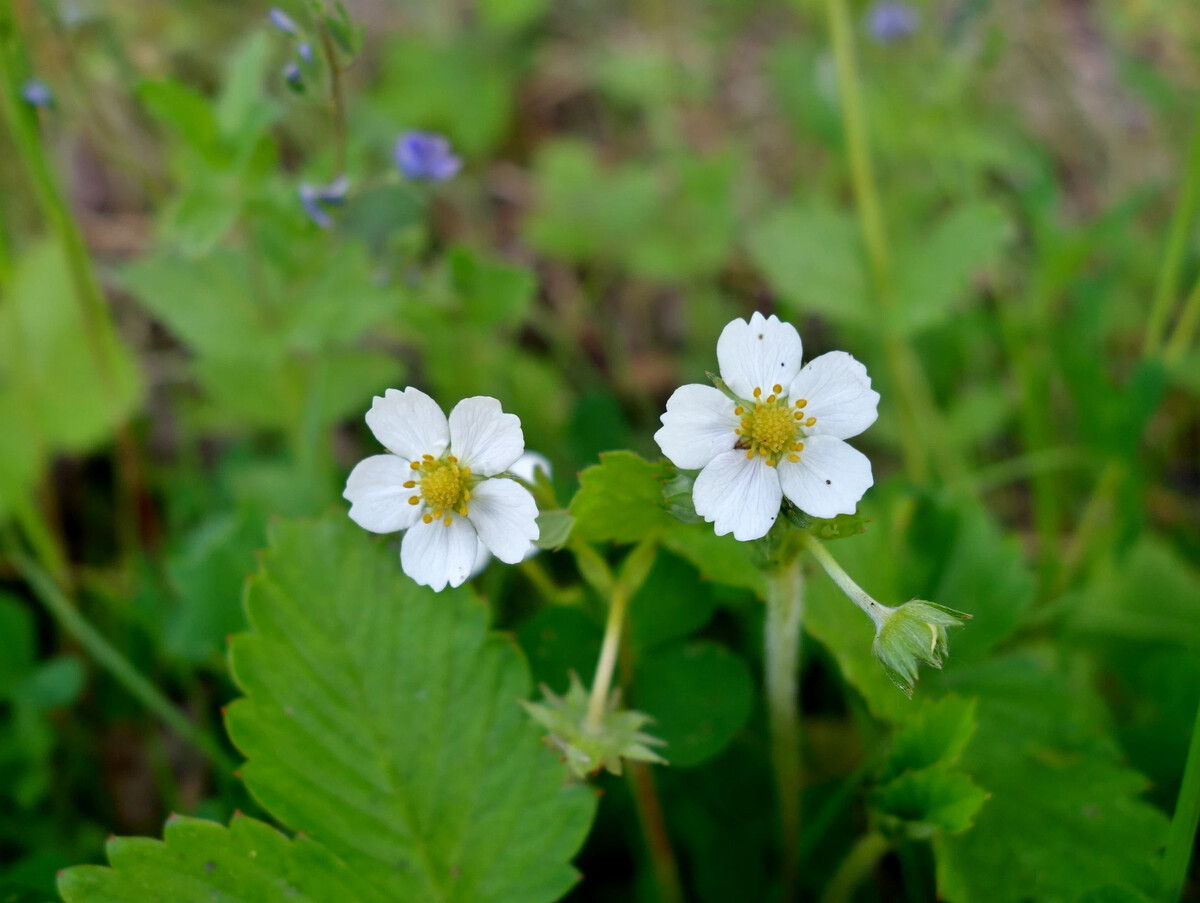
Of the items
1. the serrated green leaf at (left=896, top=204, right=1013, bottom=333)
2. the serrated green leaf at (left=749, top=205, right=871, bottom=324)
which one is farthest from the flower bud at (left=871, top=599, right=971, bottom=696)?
the serrated green leaf at (left=749, top=205, right=871, bottom=324)

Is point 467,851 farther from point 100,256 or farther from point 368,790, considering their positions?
point 100,256

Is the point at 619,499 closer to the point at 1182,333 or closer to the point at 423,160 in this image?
the point at 423,160

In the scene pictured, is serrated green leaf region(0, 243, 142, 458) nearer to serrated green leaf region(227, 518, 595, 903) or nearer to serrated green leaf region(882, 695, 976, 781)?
serrated green leaf region(227, 518, 595, 903)

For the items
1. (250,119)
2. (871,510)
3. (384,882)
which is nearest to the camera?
(384,882)

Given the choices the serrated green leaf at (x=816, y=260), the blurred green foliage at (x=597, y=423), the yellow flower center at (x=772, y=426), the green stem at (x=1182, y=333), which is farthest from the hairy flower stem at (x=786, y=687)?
the green stem at (x=1182, y=333)

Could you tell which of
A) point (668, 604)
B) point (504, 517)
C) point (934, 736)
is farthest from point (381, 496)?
point (934, 736)

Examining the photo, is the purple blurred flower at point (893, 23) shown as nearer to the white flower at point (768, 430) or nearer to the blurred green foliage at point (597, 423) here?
the blurred green foliage at point (597, 423)

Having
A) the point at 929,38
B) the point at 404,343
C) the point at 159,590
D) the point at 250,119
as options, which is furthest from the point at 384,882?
the point at 929,38
